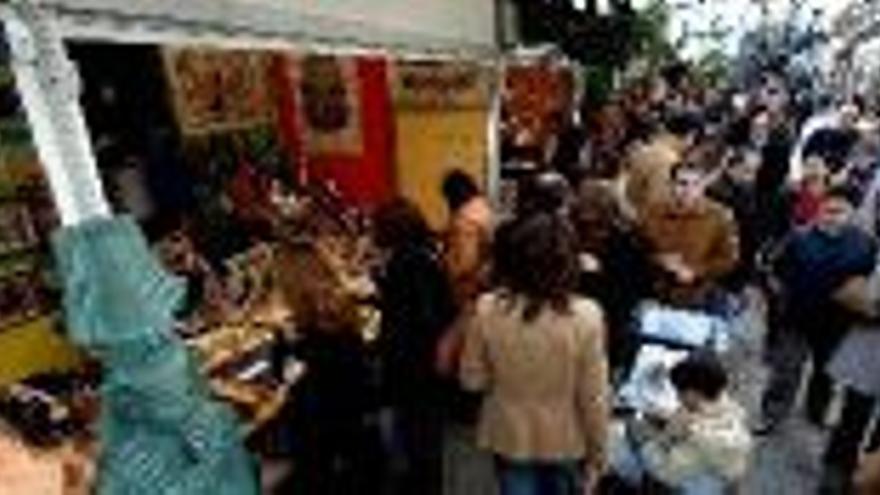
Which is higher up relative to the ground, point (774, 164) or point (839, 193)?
point (839, 193)

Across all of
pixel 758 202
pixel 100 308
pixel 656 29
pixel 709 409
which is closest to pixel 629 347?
pixel 709 409

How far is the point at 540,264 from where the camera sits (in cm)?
524

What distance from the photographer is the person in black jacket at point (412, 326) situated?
6.51 m

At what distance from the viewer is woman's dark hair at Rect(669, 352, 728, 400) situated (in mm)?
5699

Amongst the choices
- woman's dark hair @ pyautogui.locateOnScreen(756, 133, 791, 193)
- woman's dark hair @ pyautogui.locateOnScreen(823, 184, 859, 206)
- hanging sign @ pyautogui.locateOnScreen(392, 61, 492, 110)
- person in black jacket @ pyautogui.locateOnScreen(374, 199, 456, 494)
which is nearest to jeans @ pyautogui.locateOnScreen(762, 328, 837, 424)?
woman's dark hair @ pyautogui.locateOnScreen(823, 184, 859, 206)

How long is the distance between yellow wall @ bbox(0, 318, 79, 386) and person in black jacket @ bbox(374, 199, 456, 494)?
160 cm

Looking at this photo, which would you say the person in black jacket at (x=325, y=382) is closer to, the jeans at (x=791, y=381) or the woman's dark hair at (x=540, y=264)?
the woman's dark hair at (x=540, y=264)

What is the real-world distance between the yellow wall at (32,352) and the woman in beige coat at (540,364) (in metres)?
2.37

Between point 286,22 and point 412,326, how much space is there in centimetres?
266

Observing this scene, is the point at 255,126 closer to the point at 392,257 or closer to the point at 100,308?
the point at 392,257

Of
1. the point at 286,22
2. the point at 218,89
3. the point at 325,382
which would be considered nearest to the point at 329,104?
the point at 218,89

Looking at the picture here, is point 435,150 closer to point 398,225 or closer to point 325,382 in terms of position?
point 398,225

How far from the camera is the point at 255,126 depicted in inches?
401

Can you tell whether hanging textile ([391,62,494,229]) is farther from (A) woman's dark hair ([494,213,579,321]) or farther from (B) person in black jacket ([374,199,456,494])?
(A) woman's dark hair ([494,213,579,321])
